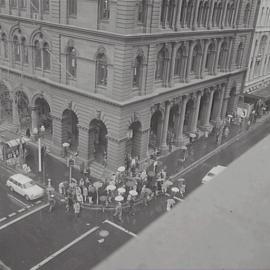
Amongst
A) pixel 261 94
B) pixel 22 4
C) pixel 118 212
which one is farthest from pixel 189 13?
pixel 261 94

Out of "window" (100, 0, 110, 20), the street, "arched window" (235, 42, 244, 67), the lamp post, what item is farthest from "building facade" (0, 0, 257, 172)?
the street

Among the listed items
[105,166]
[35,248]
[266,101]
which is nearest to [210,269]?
[35,248]

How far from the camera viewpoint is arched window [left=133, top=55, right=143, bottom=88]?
32.3 meters

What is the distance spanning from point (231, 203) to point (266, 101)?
193 feet

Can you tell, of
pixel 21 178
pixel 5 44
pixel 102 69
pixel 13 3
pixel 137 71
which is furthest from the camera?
pixel 5 44

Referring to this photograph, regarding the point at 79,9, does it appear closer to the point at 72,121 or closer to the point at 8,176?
the point at 72,121

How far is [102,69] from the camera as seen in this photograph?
32156mm

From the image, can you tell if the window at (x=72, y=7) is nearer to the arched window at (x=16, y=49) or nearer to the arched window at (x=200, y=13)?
the arched window at (x=16, y=49)

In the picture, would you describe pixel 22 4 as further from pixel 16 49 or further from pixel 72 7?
pixel 72 7

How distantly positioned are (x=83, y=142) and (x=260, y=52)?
36101 millimetres

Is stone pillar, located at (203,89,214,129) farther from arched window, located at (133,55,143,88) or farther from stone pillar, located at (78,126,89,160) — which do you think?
stone pillar, located at (78,126,89,160)

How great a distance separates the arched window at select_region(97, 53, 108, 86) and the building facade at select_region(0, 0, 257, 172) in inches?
3.2

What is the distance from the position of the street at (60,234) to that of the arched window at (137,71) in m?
9.76

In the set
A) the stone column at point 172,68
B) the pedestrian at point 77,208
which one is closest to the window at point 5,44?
the stone column at point 172,68
